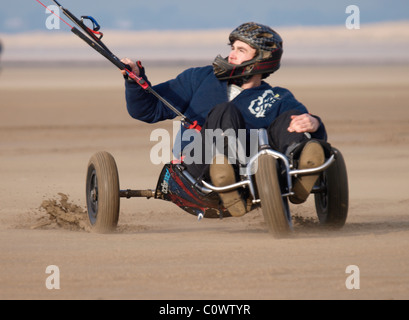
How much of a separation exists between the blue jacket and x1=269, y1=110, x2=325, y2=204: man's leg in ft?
0.71

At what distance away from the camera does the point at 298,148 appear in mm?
7730

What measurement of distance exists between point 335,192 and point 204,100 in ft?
4.45

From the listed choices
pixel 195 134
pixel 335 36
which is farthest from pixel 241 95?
pixel 335 36

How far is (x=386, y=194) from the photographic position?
1194 cm

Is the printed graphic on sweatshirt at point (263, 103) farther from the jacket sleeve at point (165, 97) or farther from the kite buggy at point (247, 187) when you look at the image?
the jacket sleeve at point (165, 97)

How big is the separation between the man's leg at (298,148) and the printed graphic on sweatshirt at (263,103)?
19 centimetres

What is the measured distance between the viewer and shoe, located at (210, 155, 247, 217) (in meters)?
7.59

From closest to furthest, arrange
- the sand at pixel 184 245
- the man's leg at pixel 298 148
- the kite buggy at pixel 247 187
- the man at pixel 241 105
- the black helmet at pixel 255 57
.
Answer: the sand at pixel 184 245 < the kite buggy at pixel 247 187 < the man's leg at pixel 298 148 < the man at pixel 241 105 < the black helmet at pixel 255 57

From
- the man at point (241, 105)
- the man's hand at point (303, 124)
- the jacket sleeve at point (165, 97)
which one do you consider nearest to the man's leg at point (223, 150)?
the man at point (241, 105)

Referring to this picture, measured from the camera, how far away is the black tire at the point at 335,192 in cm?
816

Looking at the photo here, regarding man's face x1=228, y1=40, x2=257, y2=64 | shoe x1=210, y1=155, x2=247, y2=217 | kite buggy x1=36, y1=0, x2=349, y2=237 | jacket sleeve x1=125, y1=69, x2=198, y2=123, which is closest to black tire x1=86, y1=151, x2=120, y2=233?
kite buggy x1=36, y1=0, x2=349, y2=237

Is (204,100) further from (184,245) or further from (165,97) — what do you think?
(184,245)

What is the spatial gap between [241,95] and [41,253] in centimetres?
212

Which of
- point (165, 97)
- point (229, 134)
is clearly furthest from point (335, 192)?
point (165, 97)
